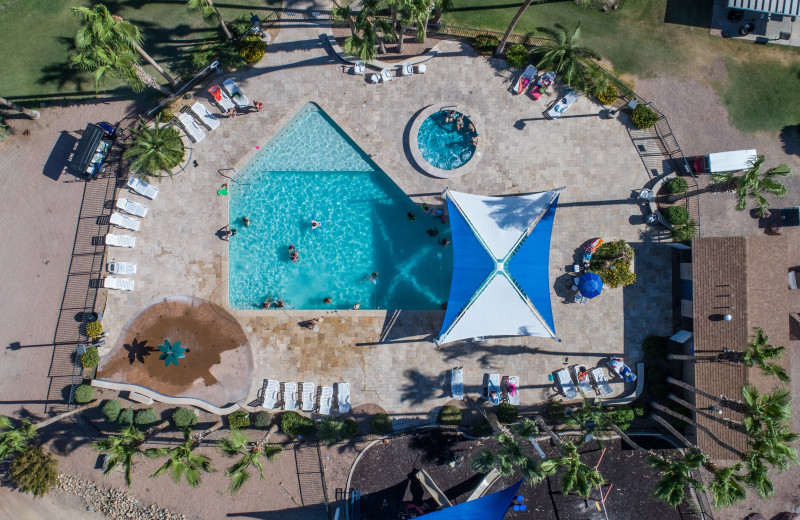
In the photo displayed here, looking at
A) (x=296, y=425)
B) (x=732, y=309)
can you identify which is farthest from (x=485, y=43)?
(x=296, y=425)

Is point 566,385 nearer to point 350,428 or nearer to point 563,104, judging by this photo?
point 350,428

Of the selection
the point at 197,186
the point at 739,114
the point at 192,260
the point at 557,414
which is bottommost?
the point at 557,414

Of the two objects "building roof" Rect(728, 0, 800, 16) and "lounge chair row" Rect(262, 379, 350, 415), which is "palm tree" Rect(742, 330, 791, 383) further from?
"lounge chair row" Rect(262, 379, 350, 415)

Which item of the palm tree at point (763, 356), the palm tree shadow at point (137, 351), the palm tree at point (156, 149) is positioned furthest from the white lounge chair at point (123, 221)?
the palm tree at point (763, 356)

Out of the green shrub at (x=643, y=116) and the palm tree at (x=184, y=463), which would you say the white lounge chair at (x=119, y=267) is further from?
the green shrub at (x=643, y=116)

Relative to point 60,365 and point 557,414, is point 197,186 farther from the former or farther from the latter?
point 557,414

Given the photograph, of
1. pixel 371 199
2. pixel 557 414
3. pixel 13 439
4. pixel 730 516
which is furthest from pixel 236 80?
pixel 730 516

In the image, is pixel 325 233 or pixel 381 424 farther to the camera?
pixel 325 233
